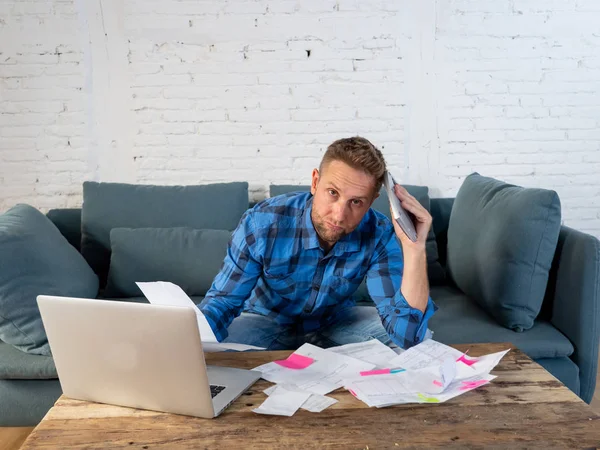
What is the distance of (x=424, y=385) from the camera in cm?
149

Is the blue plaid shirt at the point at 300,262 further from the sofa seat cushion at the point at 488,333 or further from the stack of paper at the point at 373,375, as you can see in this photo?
the sofa seat cushion at the point at 488,333

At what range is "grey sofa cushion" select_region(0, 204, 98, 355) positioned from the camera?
90.4 inches

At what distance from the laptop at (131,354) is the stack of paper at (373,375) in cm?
15

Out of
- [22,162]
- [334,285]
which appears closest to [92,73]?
[22,162]

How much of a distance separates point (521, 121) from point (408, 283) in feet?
6.16

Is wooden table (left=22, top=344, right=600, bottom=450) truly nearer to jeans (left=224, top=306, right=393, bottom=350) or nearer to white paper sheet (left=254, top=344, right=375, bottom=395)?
white paper sheet (left=254, top=344, right=375, bottom=395)

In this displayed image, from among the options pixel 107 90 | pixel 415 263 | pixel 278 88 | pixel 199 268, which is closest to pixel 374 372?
pixel 415 263

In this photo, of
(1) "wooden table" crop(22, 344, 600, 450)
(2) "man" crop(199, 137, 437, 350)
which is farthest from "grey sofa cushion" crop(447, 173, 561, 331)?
(1) "wooden table" crop(22, 344, 600, 450)

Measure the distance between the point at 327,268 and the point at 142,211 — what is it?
127 cm

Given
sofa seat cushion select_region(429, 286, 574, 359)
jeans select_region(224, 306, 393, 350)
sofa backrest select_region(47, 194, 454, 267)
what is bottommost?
sofa seat cushion select_region(429, 286, 574, 359)

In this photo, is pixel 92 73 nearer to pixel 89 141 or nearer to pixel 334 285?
pixel 89 141

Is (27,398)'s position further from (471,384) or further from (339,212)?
(471,384)

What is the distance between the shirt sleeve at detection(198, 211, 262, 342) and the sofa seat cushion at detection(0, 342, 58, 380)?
0.72 meters

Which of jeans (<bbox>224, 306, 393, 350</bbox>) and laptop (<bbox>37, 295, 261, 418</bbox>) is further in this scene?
jeans (<bbox>224, 306, 393, 350</bbox>)
